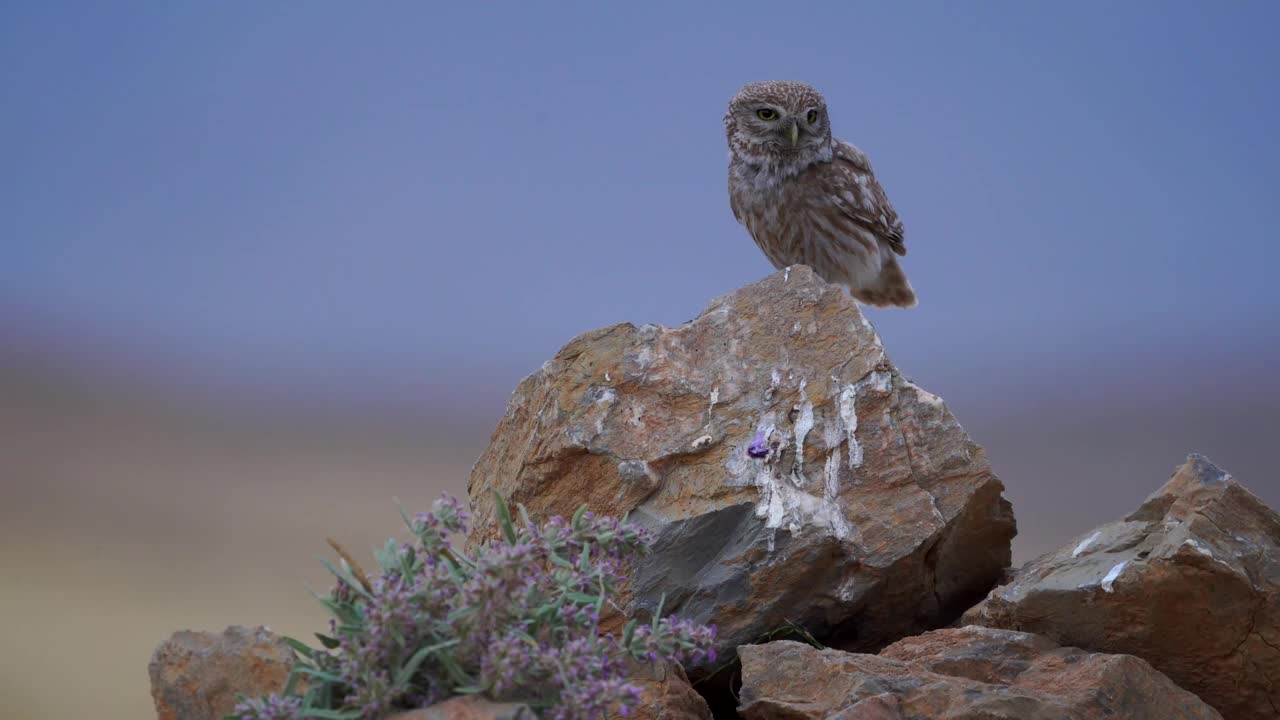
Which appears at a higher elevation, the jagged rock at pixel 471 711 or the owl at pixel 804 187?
the owl at pixel 804 187

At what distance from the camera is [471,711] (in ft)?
9.01

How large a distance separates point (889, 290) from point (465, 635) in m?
5.43

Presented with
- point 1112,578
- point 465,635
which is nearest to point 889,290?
point 1112,578

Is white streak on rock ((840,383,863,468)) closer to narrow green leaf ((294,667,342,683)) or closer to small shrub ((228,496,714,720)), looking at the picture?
small shrub ((228,496,714,720))

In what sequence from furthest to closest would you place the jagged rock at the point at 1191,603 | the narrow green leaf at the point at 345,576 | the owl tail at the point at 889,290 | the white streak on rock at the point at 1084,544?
the owl tail at the point at 889,290
the white streak on rock at the point at 1084,544
the jagged rock at the point at 1191,603
the narrow green leaf at the point at 345,576

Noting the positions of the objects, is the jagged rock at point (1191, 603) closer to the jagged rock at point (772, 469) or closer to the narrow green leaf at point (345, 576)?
the jagged rock at point (772, 469)

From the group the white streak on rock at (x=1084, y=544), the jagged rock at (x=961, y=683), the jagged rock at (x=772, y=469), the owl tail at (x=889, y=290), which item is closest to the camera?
the jagged rock at (x=961, y=683)

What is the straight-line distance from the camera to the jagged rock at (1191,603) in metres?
4.10

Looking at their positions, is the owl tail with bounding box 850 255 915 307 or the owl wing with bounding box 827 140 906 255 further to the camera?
the owl tail with bounding box 850 255 915 307

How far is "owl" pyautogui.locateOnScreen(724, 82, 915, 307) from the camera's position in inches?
271

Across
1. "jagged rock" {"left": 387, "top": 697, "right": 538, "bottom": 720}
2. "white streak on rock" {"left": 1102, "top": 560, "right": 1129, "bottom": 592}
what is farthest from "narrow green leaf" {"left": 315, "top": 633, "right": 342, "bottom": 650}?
"white streak on rock" {"left": 1102, "top": 560, "right": 1129, "bottom": 592}

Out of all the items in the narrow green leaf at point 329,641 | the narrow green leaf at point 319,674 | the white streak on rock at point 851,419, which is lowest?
the narrow green leaf at point 319,674

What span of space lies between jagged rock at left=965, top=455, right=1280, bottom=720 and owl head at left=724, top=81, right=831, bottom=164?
10.8 feet

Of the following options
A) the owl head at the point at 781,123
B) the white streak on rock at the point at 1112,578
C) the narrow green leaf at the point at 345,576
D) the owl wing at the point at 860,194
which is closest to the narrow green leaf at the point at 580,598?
the narrow green leaf at the point at 345,576
